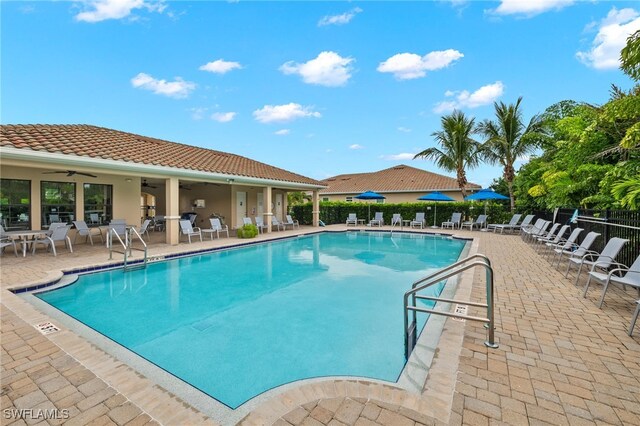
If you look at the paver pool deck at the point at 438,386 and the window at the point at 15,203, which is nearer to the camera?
the paver pool deck at the point at 438,386

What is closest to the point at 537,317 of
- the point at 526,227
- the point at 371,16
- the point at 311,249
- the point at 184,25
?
the point at 311,249

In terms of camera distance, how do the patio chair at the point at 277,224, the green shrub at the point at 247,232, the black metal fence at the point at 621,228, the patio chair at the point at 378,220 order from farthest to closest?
the patio chair at the point at 378,220
the patio chair at the point at 277,224
the green shrub at the point at 247,232
the black metal fence at the point at 621,228

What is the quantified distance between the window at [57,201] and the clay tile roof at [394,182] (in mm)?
19384

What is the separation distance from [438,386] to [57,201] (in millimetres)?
14640

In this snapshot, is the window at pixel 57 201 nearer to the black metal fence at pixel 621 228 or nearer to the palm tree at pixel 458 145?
the black metal fence at pixel 621 228

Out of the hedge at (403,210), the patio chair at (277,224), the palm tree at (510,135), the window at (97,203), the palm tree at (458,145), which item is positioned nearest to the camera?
the window at (97,203)

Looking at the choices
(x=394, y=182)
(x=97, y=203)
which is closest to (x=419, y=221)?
(x=394, y=182)

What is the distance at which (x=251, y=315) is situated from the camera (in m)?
5.69

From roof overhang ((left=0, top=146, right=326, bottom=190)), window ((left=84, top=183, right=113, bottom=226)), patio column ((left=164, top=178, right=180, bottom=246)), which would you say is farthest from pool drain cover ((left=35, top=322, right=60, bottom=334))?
window ((left=84, top=183, right=113, bottom=226))

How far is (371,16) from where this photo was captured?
42.9 feet

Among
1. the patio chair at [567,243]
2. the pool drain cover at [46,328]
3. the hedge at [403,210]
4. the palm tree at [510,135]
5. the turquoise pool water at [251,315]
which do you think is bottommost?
the turquoise pool water at [251,315]

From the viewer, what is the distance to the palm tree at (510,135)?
18422 mm

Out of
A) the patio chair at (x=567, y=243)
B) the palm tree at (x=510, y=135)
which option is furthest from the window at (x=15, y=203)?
the palm tree at (x=510, y=135)

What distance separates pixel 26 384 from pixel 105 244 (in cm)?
1117
